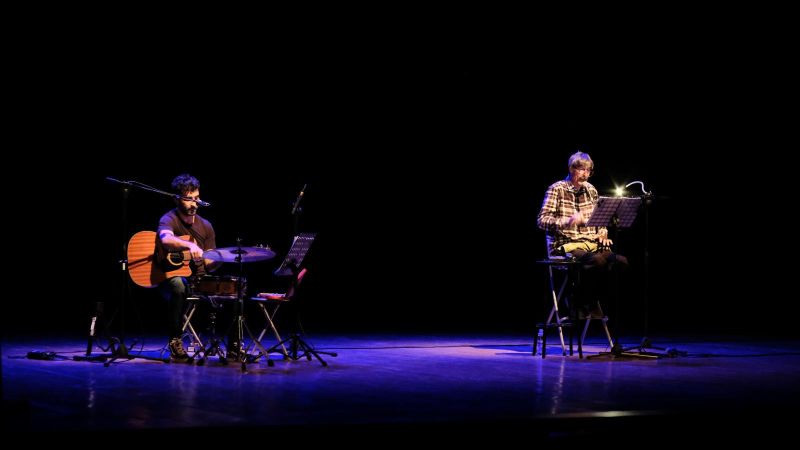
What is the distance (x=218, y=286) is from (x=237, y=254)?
37 centimetres

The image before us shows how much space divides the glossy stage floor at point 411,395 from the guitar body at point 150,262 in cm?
63

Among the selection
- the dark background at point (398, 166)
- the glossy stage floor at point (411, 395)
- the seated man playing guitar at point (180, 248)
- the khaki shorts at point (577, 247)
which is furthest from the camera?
the dark background at point (398, 166)

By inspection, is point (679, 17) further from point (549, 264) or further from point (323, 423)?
point (323, 423)

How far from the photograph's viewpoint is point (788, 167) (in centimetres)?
1102

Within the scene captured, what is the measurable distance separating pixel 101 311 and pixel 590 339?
458 centimetres

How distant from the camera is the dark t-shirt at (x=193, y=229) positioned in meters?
7.03

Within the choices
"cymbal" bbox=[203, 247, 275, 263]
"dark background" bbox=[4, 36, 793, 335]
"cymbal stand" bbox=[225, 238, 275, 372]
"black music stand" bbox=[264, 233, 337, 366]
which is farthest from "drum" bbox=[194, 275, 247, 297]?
"dark background" bbox=[4, 36, 793, 335]

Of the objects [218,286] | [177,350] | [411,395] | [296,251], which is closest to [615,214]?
[296,251]

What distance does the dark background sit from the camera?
9.12 meters

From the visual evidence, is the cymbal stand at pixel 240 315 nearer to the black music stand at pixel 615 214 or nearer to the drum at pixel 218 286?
the drum at pixel 218 286

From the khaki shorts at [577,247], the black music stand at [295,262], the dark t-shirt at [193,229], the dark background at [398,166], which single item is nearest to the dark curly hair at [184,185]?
the dark t-shirt at [193,229]

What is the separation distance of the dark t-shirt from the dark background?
169 centimetres

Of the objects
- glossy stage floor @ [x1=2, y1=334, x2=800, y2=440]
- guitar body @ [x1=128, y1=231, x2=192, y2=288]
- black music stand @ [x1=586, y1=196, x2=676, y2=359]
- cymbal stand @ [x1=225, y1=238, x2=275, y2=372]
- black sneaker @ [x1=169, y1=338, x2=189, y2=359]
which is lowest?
glossy stage floor @ [x1=2, y1=334, x2=800, y2=440]

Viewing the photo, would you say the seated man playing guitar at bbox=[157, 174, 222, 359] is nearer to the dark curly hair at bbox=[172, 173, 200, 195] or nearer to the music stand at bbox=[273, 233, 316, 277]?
the dark curly hair at bbox=[172, 173, 200, 195]
